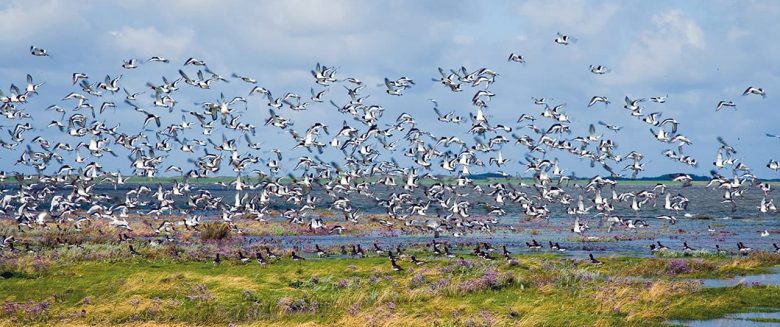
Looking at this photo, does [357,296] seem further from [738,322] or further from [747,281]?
[747,281]

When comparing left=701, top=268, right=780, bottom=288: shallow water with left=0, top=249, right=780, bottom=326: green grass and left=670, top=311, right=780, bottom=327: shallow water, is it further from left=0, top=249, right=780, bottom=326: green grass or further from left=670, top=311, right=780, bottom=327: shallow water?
left=670, top=311, right=780, bottom=327: shallow water

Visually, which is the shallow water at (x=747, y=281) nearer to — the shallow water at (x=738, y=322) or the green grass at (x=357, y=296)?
the green grass at (x=357, y=296)

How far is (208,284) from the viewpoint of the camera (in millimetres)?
33812

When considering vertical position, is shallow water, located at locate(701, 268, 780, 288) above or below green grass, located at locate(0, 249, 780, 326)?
below

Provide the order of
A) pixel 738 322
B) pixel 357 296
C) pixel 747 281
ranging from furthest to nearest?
pixel 747 281, pixel 357 296, pixel 738 322

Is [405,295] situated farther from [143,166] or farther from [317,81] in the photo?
[143,166]

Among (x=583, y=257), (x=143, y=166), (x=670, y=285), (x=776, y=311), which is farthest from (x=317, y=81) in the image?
(x=776, y=311)

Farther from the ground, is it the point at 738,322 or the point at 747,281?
the point at 747,281

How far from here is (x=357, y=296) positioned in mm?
31125

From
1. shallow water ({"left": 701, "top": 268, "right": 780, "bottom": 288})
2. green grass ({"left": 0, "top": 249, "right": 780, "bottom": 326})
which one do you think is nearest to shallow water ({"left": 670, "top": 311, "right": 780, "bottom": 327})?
green grass ({"left": 0, "top": 249, "right": 780, "bottom": 326})

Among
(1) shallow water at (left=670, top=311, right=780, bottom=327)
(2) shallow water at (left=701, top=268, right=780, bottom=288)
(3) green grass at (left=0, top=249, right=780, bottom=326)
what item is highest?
(3) green grass at (left=0, top=249, right=780, bottom=326)

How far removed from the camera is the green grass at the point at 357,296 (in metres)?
28.8

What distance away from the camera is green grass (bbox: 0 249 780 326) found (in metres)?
28.8

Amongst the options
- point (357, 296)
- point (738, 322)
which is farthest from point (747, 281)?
point (357, 296)
